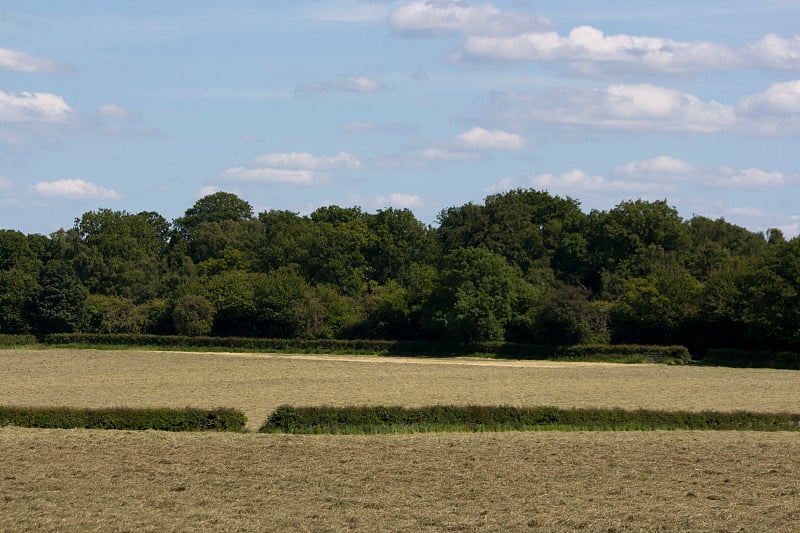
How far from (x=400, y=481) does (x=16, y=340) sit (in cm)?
6336

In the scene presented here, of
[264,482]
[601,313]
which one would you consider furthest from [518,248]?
[264,482]

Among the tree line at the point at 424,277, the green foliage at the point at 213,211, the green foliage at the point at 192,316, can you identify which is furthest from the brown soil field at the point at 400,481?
the green foliage at the point at 213,211

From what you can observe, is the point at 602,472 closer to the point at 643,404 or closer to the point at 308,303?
the point at 643,404

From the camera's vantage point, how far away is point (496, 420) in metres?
34.3

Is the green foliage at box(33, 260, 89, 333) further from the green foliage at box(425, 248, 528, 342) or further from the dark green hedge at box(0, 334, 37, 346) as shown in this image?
the green foliage at box(425, 248, 528, 342)

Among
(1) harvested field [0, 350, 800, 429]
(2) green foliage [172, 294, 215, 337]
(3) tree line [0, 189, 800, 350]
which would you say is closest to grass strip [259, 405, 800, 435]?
(1) harvested field [0, 350, 800, 429]

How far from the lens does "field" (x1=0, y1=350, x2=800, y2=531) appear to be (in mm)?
21109

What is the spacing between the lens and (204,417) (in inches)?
1314

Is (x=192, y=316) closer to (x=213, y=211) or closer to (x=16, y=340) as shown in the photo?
(x=16, y=340)

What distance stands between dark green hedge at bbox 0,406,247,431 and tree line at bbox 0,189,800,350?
139 feet

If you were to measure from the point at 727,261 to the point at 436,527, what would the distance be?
237 ft

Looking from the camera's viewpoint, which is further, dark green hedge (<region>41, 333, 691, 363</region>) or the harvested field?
dark green hedge (<region>41, 333, 691, 363</region>)

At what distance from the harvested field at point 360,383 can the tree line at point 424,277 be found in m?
7.82

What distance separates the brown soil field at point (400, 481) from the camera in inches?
827
